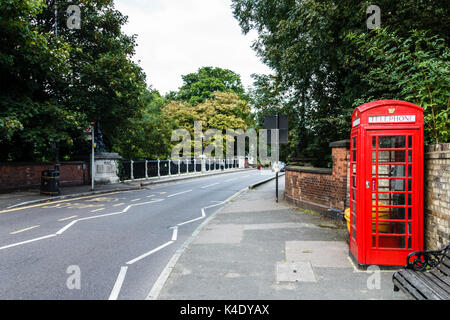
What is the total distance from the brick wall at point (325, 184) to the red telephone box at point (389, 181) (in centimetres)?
284

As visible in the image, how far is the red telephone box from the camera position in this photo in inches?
184

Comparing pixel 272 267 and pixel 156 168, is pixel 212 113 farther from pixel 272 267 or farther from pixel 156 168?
pixel 272 267

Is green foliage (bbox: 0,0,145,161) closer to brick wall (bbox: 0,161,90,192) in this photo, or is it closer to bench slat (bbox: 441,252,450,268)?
brick wall (bbox: 0,161,90,192)

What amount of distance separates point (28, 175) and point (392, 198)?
17.0m

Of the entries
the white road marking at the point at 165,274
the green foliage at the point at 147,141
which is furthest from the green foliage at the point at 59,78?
the white road marking at the point at 165,274

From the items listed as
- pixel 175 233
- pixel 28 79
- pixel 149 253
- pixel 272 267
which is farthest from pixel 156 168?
pixel 272 267

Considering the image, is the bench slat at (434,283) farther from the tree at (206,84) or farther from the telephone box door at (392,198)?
the tree at (206,84)

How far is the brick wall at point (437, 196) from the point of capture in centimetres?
437

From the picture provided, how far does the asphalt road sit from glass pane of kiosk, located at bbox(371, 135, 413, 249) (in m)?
3.70

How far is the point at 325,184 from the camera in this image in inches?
376

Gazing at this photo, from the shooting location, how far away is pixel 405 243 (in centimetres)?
486

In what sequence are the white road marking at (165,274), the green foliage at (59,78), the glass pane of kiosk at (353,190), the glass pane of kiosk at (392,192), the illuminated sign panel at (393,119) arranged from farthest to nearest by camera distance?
the green foliage at (59,78), the glass pane of kiosk at (353,190), the glass pane of kiosk at (392,192), the illuminated sign panel at (393,119), the white road marking at (165,274)

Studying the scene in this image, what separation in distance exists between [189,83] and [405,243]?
182 ft
